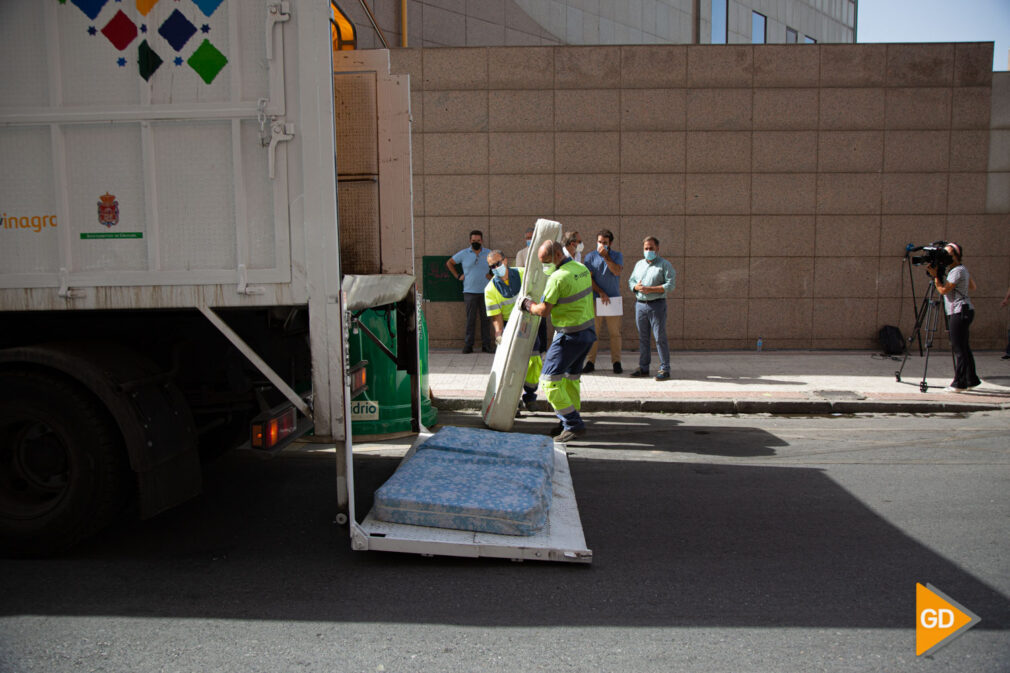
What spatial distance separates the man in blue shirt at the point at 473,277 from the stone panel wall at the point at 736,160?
1.54 ft

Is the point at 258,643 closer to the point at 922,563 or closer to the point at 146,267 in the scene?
the point at 146,267

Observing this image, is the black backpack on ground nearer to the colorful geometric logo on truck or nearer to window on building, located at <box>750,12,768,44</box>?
the colorful geometric logo on truck

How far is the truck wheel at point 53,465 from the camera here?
412 centimetres

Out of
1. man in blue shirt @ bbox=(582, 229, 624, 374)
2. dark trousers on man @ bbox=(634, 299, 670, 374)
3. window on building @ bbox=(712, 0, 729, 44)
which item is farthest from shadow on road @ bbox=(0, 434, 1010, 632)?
window on building @ bbox=(712, 0, 729, 44)

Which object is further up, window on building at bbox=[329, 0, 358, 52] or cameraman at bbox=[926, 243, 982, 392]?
window on building at bbox=[329, 0, 358, 52]

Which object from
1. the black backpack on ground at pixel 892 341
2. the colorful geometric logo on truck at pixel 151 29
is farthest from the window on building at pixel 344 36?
the black backpack on ground at pixel 892 341

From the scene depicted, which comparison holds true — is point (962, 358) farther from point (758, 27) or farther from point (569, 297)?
point (758, 27)

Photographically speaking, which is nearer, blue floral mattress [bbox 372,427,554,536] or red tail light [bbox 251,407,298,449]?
red tail light [bbox 251,407,298,449]

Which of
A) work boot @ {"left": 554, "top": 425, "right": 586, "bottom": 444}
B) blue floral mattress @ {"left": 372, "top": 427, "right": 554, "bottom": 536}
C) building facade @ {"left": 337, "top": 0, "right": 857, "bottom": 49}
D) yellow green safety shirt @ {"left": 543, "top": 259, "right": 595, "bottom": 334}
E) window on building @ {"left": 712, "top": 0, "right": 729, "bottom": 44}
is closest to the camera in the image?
blue floral mattress @ {"left": 372, "top": 427, "right": 554, "bottom": 536}

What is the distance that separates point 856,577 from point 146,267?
4.15 m

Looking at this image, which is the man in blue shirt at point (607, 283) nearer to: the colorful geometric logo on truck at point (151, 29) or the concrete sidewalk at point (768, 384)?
the concrete sidewalk at point (768, 384)

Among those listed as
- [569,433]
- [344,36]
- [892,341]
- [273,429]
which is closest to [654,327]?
Answer: [569,433]

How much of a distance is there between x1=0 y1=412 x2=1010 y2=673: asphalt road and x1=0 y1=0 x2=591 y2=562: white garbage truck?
1.16 feet

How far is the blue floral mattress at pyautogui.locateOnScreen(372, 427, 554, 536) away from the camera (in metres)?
4.32
